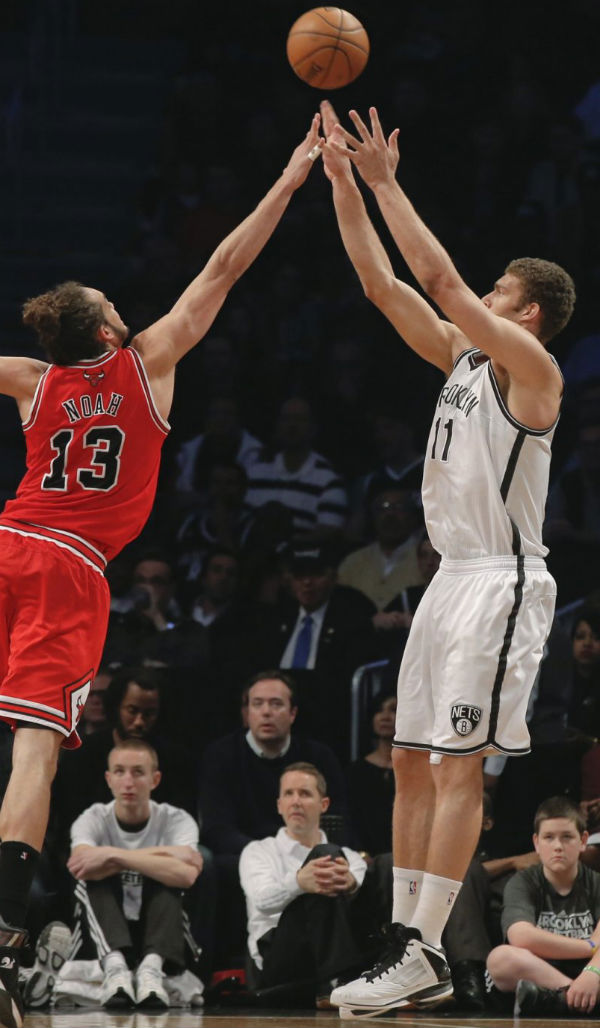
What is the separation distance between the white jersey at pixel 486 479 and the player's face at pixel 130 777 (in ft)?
10.2

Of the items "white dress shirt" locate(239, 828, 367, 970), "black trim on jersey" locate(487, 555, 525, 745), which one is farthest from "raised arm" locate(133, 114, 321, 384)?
"white dress shirt" locate(239, 828, 367, 970)

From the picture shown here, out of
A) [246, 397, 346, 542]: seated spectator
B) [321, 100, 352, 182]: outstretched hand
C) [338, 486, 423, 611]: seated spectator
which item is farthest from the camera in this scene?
[246, 397, 346, 542]: seated spectator

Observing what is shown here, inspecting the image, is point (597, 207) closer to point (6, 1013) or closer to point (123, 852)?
point (123, 852)

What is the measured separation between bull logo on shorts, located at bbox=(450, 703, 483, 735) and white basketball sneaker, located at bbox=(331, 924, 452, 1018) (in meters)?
0.79

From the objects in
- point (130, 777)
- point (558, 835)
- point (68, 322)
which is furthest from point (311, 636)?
point (68, 322)

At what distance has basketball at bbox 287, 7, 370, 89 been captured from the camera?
7129 millimetres

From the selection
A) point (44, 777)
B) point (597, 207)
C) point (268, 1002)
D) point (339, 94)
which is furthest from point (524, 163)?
point (44, 777)

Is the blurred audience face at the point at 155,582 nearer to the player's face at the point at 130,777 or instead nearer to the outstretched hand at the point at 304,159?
the player's face at the point at 130,777

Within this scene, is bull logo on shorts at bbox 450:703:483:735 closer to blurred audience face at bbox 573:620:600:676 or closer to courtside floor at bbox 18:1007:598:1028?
courtside floor at bbox 18:1007:598:1028

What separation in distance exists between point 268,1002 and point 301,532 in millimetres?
4334

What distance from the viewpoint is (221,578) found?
10750mm

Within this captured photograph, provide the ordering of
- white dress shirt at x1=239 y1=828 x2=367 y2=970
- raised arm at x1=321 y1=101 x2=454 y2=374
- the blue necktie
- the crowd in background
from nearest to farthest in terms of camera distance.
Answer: raised arm at x1=321 y1=101 x2=454 y2=374 → white dress shirt at x1=239 y1=828 x2=367 y2=970 → the crowd in background → the blue necktie

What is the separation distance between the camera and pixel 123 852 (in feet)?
26.8

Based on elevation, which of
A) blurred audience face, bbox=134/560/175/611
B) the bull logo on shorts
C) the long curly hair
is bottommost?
the bull logo on shorts
